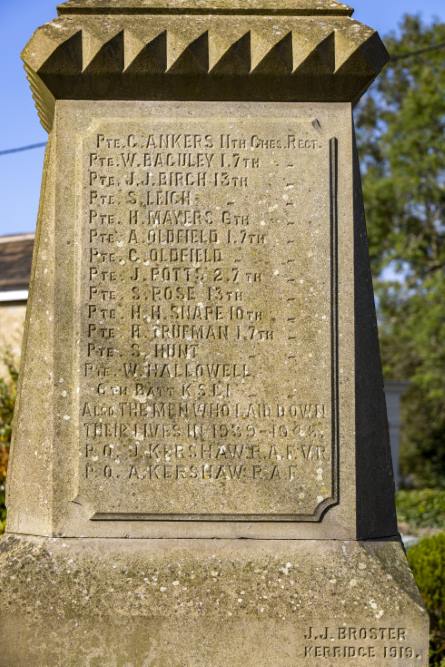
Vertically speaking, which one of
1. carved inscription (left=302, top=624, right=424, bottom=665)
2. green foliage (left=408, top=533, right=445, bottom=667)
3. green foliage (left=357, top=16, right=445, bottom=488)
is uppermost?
green foliage (left=357, top=16, right=445, bottom=488)

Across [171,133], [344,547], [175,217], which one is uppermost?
[171,133]

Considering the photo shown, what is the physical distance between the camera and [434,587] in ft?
22.9

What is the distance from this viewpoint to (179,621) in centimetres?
381

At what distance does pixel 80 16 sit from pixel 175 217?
0.91m

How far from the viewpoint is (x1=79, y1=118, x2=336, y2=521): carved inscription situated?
13.2ft

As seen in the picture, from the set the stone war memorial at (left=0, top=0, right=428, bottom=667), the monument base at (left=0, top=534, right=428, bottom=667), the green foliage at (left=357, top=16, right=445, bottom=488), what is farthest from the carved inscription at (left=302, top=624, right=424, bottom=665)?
the green foliage at (left=357, top=16, right=445, bottom=488)

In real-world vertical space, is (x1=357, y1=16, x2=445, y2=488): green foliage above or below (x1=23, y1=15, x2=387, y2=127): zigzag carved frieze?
above

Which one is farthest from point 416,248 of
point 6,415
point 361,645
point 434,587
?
point 361,645

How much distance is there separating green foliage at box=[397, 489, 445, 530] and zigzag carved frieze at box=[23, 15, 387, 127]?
36.9ft

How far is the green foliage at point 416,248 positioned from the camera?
27797 millimetres

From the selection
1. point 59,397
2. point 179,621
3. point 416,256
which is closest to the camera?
point 179,621

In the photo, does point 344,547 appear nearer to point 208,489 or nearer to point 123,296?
point 208,489

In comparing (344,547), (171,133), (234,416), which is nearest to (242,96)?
(171,133)

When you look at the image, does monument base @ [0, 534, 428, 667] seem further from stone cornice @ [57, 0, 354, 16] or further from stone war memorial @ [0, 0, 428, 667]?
stone cornice @ [57, 0, 354, 16]
